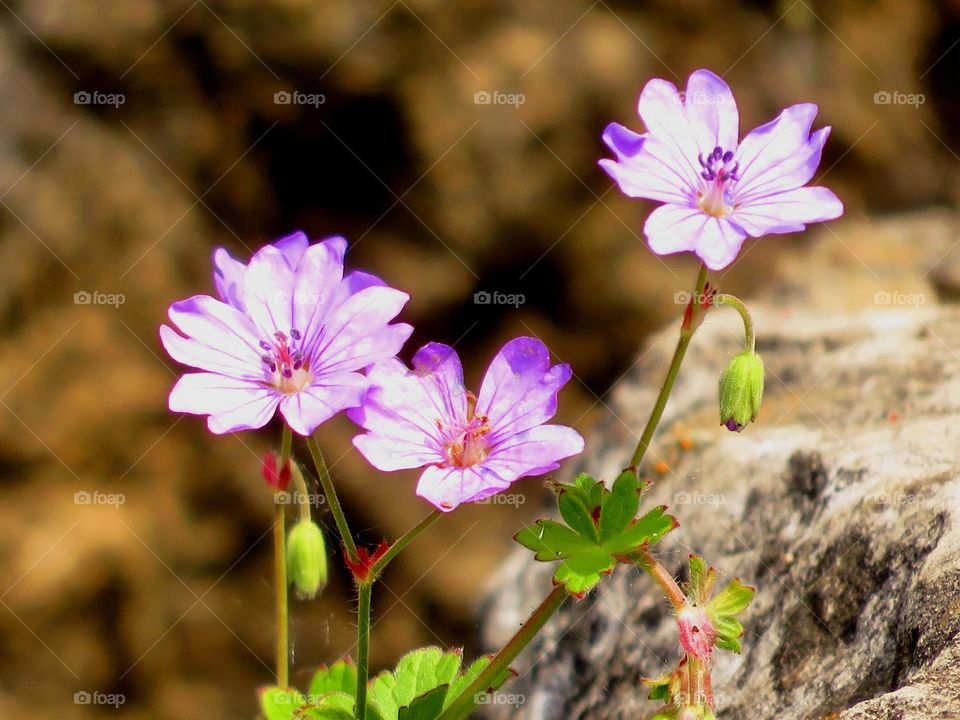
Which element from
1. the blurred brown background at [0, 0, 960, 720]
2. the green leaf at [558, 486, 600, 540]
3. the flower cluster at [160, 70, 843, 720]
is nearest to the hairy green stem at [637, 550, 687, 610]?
the flower cluster at [160, 70, 843, 720]

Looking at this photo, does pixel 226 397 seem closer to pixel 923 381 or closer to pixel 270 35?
pixel 923 381

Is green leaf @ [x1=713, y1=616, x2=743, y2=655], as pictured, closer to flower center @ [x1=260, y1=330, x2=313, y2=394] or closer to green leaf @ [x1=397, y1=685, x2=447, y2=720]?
green leaf @ [x1=397, y1=685, x2=447, y2=720]

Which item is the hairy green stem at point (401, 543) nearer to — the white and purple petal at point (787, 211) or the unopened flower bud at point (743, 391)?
the unopened flower bud at point (743, 391)

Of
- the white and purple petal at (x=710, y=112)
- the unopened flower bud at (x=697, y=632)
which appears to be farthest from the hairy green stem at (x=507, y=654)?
the white and purple petal at (x=710, y=112)

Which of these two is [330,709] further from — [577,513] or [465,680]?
[577,513]

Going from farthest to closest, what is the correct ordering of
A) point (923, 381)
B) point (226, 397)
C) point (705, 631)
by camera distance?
point (923, 381) → point (226, 397) → point (705, 631)

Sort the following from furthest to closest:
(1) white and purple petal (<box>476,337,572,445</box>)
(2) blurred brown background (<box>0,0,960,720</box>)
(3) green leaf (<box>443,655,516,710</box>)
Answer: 1. (2) blurred brown background (<box>0,0,960,720</box>)
2. (3) green leaf (<box>443,655,516,710</box>)
3. (1) white and purple petal (<box>476,337,572,445</box>)

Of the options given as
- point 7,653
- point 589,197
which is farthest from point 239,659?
point 589,197
